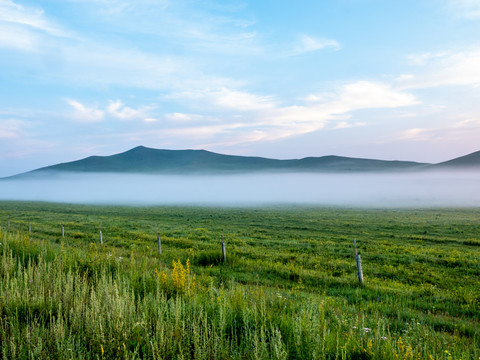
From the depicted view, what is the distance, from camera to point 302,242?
2683 cm

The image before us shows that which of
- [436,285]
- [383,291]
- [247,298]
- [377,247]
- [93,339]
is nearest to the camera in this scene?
[93,339]

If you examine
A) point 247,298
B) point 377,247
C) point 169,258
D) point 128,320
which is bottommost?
point 377,247

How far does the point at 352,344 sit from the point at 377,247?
2224 cm

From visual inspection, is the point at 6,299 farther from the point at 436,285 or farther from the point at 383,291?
the point at 436,285

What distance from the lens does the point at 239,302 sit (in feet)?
20.0

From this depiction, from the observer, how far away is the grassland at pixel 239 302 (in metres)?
4.28

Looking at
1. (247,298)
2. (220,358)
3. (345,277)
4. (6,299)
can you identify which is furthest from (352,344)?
(345,277)

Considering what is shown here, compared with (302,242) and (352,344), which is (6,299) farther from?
(302,242)

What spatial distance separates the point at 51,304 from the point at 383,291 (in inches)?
450

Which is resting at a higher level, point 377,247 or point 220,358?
point 220,358

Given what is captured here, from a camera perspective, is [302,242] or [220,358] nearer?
[220,358]

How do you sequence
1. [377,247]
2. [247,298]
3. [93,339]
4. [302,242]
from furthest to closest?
1. [302,242]
2. [377,247]
3. [247,298]
4. [93,339]

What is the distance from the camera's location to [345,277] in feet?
46.4

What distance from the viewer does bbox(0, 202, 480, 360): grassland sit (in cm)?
428
